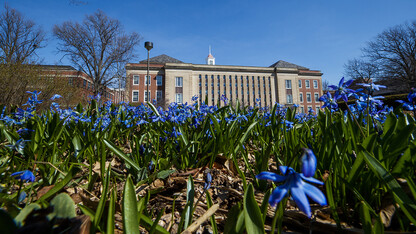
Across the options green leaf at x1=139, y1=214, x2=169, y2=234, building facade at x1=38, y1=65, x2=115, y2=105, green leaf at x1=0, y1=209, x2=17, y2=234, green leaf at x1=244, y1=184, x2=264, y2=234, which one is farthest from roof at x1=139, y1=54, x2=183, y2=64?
green leaf at x1=0, y1=209, x2=17, y2=234

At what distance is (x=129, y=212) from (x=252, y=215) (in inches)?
13.3

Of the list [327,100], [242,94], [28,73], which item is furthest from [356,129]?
[242,94]

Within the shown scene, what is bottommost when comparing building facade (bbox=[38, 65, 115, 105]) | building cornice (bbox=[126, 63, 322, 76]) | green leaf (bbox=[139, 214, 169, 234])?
green leaf (bbox=[139, 214, 169, 234])

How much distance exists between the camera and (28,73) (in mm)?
7039

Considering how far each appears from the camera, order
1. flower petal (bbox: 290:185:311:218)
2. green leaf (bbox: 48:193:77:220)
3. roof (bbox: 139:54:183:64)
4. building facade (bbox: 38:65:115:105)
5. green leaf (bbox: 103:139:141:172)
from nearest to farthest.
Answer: flower petal (bbox: 290:185:311:218) → green leaf (bbox: 48:193:77:220) → green leaf (bbox: 103:139:141:172) → building facade (bbox: 38:65:115:105) → roof (bbox: 139:54:183:64)

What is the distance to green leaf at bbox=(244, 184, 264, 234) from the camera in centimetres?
53

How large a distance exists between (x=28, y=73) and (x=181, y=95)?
82.1ft

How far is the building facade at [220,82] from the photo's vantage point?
31.9 metres

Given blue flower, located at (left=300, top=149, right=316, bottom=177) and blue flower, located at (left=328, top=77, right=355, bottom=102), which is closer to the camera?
blue flower, located at (left=300, top=149, right=316, bottom=177)

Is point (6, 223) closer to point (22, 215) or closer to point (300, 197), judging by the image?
point (22, 215)

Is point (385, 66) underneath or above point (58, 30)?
underneath

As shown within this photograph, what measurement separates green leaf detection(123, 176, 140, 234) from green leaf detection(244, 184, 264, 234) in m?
0.30

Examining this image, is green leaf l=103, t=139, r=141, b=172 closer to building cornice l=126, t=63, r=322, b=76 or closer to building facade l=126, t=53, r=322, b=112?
building facade l=126, t=53, r=322, b=112

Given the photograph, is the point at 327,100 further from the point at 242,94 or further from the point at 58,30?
the point at 242,94
